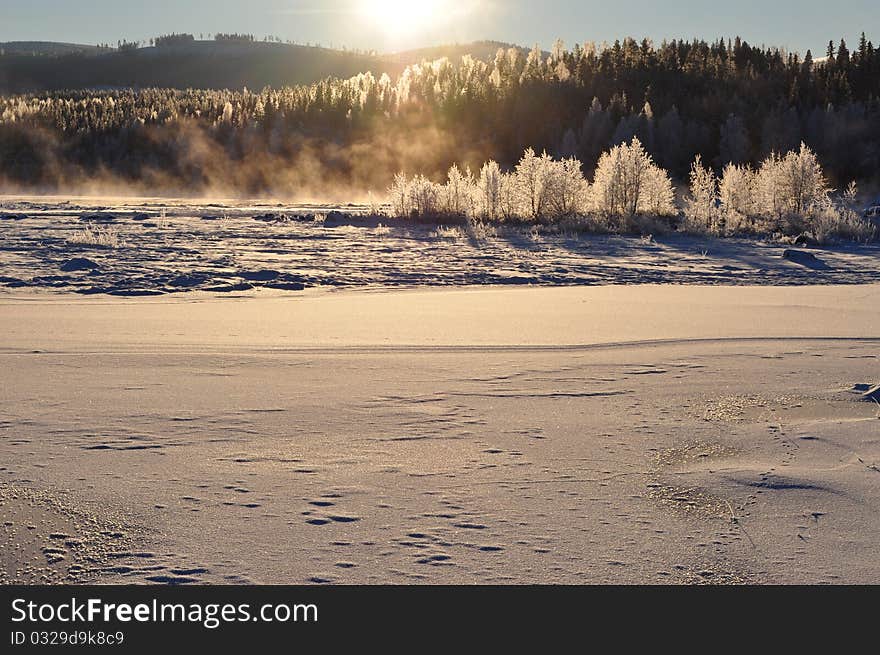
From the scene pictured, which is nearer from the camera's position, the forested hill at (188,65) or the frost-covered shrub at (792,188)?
the frost-covered shrub at (792,188)

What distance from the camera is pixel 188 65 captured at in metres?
152

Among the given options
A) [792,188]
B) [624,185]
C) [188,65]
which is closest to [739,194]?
[792,188]

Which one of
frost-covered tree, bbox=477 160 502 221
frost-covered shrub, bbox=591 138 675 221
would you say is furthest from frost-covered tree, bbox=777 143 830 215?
frost-covered tree, bbox=477 160 502 221

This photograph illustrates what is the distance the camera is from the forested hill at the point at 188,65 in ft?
447

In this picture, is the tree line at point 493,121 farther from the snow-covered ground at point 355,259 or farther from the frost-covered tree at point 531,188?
the snow-covered ground at point 355,259

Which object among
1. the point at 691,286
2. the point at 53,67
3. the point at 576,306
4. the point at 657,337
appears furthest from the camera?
the point at 53,67

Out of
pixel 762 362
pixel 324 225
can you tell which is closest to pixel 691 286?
pixel 762 362

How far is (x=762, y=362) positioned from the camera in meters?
6.27

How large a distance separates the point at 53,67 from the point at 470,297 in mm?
147063

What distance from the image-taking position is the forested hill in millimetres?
136250

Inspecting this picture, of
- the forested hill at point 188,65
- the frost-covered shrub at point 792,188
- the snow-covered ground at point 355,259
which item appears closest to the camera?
the snow-covered ground at point 355,259

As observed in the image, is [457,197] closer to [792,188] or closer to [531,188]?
[531,188]

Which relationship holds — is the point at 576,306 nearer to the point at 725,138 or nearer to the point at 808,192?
the point at 808,192

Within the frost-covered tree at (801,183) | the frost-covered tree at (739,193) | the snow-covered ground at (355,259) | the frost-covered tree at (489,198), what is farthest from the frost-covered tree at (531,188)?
the frost-covered tree at (801,183)
